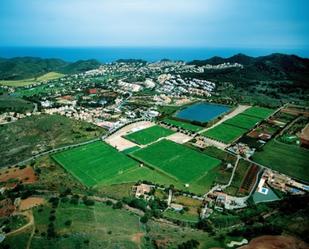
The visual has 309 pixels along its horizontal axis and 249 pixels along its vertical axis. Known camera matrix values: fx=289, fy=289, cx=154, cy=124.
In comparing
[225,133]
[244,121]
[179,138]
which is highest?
[244,121]

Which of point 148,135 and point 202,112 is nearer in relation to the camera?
point 148,135

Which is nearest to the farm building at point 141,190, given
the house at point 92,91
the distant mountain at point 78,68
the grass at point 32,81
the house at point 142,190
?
the house at point 142,190

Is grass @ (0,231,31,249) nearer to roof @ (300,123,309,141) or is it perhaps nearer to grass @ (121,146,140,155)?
grass @ (121,146,140,155)

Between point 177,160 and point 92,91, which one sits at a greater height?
point 92,91

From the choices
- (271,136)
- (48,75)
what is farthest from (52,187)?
(48,75)

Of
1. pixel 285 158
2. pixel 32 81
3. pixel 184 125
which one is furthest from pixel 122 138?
pixel 32 81

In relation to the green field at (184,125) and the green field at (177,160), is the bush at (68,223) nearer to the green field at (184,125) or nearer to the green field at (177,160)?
the green field at (177,160)

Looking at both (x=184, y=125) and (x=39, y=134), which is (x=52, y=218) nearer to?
(x=39, y=134)
